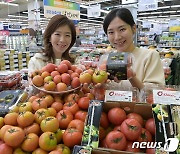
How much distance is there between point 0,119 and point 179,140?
0.88 meters

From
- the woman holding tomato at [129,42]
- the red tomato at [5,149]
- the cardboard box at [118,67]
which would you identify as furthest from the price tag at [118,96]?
the woman holding tomato at [129,42]

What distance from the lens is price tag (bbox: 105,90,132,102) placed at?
4.04 feet

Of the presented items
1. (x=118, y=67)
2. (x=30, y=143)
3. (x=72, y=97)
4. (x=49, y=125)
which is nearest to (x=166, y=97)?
(x=118, y=67)

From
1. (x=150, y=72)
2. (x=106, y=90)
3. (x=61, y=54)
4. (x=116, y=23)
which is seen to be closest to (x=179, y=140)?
(x=106, y=90)

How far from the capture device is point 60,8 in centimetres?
795

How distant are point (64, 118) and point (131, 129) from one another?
1.19ft

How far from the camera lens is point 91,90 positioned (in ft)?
4.55

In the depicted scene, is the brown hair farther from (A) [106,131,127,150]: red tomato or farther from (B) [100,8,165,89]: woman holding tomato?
(A) [106,131,127,150]: red tomato

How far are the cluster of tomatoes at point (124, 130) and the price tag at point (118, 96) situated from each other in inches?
4.4

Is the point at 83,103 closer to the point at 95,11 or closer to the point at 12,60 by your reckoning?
the point at 12,60

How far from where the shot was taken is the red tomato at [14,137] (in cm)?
98

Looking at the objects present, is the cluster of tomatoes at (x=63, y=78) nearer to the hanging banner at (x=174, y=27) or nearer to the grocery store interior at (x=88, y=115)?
the grocery store interior at (x=88, y=115)

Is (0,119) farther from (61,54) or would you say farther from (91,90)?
(61,54)

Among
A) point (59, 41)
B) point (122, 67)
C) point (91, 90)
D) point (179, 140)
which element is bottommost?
point (179, 140)
